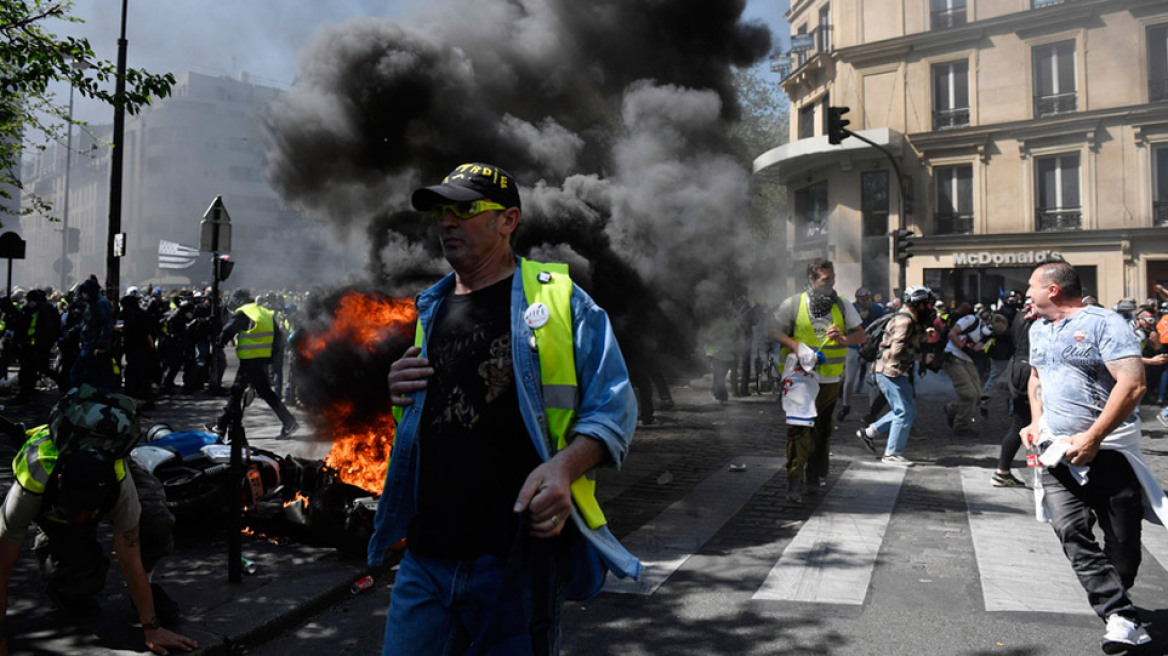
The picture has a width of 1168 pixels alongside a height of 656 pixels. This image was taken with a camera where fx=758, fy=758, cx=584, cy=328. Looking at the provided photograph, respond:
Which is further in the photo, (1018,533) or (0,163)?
(0,163)

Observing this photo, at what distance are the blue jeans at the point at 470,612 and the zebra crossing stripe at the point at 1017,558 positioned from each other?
3036mm

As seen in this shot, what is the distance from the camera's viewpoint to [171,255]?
33.8 m

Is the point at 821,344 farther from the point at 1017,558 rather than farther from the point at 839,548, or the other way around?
the point at 1017,558

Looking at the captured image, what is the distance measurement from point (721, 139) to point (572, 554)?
9.57 meters

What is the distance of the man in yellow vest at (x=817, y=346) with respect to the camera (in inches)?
237

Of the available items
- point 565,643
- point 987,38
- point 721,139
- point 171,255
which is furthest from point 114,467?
point 171,255

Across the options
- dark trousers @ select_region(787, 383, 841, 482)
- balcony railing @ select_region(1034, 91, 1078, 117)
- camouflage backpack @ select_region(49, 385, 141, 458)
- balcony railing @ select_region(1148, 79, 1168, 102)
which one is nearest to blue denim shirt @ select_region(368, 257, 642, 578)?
camouflage backpack @ select_region(49, 385, 141, 458)

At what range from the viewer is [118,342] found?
1069 centimetres

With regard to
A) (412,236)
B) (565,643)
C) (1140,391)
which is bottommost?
(565,643)

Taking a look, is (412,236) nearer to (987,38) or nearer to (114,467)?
(114,467)

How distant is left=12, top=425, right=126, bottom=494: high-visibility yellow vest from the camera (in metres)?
3.19

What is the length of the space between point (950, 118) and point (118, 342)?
24086mm

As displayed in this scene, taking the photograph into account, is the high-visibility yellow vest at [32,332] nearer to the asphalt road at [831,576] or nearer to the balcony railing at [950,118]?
the asphalt road at [831,576]

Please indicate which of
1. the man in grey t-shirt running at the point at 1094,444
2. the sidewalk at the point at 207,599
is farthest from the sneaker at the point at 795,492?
the sidewalk at the point at 207,599
